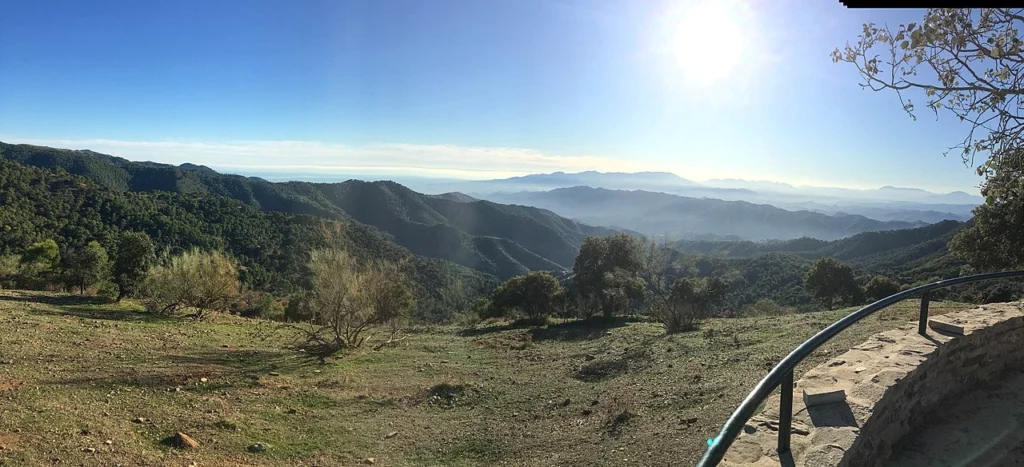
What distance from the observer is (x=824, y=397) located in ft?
11.4

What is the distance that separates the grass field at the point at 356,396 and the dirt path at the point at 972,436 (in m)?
2.74

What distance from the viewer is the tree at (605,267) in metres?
31.3

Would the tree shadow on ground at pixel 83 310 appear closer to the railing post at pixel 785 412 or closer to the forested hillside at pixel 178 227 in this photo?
the forested hillside at pixel 178 227

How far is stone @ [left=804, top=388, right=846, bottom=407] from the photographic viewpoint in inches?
136

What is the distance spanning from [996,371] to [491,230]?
429 ft

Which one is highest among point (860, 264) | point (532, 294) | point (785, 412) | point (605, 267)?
Answer: point (785, 412)

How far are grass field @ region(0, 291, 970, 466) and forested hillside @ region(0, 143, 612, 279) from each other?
77055 millimetres

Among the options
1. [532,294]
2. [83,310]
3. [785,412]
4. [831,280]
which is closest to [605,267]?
[532,294]

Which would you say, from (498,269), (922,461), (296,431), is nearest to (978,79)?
(922,461)

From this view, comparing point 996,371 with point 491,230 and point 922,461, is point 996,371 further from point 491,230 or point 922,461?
point 491,230

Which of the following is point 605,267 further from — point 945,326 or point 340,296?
point 945,326

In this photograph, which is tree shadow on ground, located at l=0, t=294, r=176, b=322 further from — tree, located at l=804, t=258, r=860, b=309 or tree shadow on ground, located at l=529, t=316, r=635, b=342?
tree, located at l=804, t=258, r=860, b=309

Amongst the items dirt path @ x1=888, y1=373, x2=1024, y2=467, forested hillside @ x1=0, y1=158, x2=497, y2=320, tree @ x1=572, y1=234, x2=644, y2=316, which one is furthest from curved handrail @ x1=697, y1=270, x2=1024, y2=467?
forested hillside @ x1=0, y1=158, x2=497, y2=320

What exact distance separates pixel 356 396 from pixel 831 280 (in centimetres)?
3236
